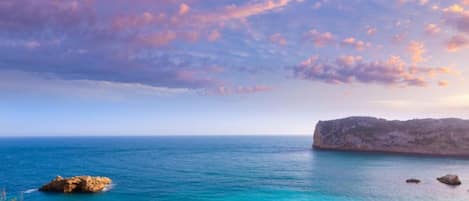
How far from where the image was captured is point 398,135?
169625 millimetres

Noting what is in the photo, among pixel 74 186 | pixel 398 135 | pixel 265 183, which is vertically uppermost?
pixel 398 135

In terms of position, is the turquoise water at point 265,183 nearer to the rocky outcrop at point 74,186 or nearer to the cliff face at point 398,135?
the rocky outcrop at point 74,186

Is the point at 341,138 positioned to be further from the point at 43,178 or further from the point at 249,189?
the point at 43,178

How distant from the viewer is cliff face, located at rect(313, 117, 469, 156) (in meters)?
154

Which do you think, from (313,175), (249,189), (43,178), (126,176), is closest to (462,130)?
(313,175)

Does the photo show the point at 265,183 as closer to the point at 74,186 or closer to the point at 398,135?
the point at 74,186

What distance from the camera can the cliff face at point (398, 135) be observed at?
504 ft

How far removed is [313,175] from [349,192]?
76.6ft

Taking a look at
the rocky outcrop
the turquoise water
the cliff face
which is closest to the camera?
the turquoise water

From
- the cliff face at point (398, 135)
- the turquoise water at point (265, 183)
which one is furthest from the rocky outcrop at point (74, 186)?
the cliff face at point (398, 135)

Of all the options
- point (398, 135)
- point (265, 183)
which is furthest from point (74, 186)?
point (398, 135)

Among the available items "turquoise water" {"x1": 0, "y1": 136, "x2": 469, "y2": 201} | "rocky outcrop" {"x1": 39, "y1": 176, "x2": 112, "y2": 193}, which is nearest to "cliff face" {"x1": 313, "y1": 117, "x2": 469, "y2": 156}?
"turquoise water" {"x1": 0, "y1": 136, "x2": 469, "y2": 201}

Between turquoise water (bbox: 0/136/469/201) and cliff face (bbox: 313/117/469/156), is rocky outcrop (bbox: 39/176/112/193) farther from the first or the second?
cliff face (bbox: 313/117/469/156)

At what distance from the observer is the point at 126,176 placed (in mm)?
93250
